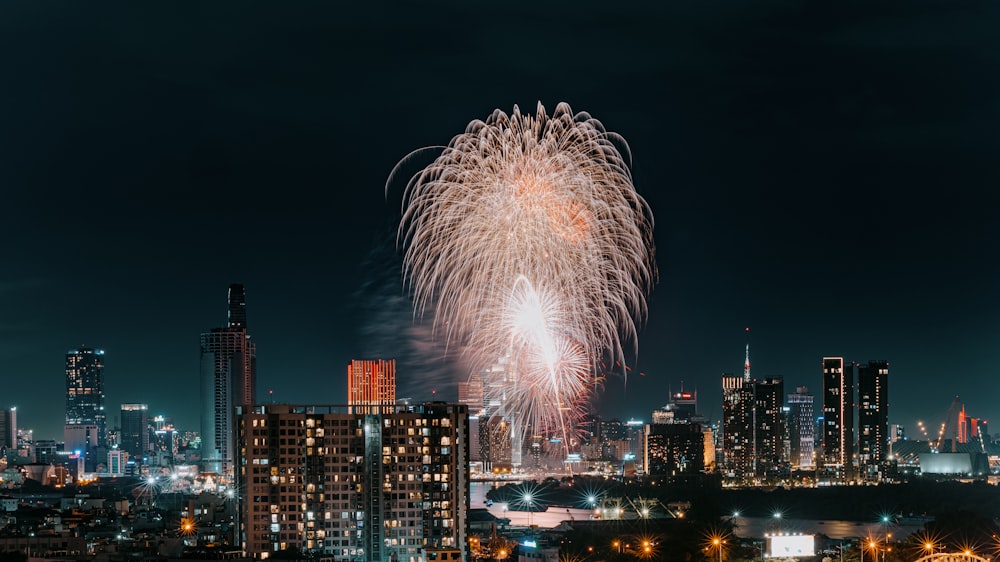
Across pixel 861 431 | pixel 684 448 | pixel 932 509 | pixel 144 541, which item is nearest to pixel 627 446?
pixel 684 448

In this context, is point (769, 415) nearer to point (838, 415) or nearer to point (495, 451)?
point (838, 415)

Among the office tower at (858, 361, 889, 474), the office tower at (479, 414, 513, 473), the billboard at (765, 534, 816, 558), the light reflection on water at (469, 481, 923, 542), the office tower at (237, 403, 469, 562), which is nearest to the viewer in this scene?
the office tower at (237, 403, 469, 562)

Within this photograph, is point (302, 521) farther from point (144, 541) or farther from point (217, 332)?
point (217, 332)

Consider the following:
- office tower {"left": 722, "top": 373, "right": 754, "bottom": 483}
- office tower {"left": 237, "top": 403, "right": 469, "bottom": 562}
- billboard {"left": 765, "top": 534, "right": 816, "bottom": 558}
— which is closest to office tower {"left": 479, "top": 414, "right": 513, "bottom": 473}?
office tower {"left": 722, "top": 373, "right": 754, "bottom": 483}

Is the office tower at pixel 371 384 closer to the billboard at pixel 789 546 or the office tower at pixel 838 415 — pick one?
the billboard at pixel 789 546

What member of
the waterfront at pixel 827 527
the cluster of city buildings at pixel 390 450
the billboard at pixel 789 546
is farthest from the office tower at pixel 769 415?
the billboard at pixel 789 546

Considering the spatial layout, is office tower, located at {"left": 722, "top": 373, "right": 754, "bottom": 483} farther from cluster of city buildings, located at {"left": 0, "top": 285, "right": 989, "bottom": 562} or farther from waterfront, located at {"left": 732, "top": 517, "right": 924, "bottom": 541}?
waterfront, located at {"left": 732, "top": 517, "right": 924, "bottom": 541}
